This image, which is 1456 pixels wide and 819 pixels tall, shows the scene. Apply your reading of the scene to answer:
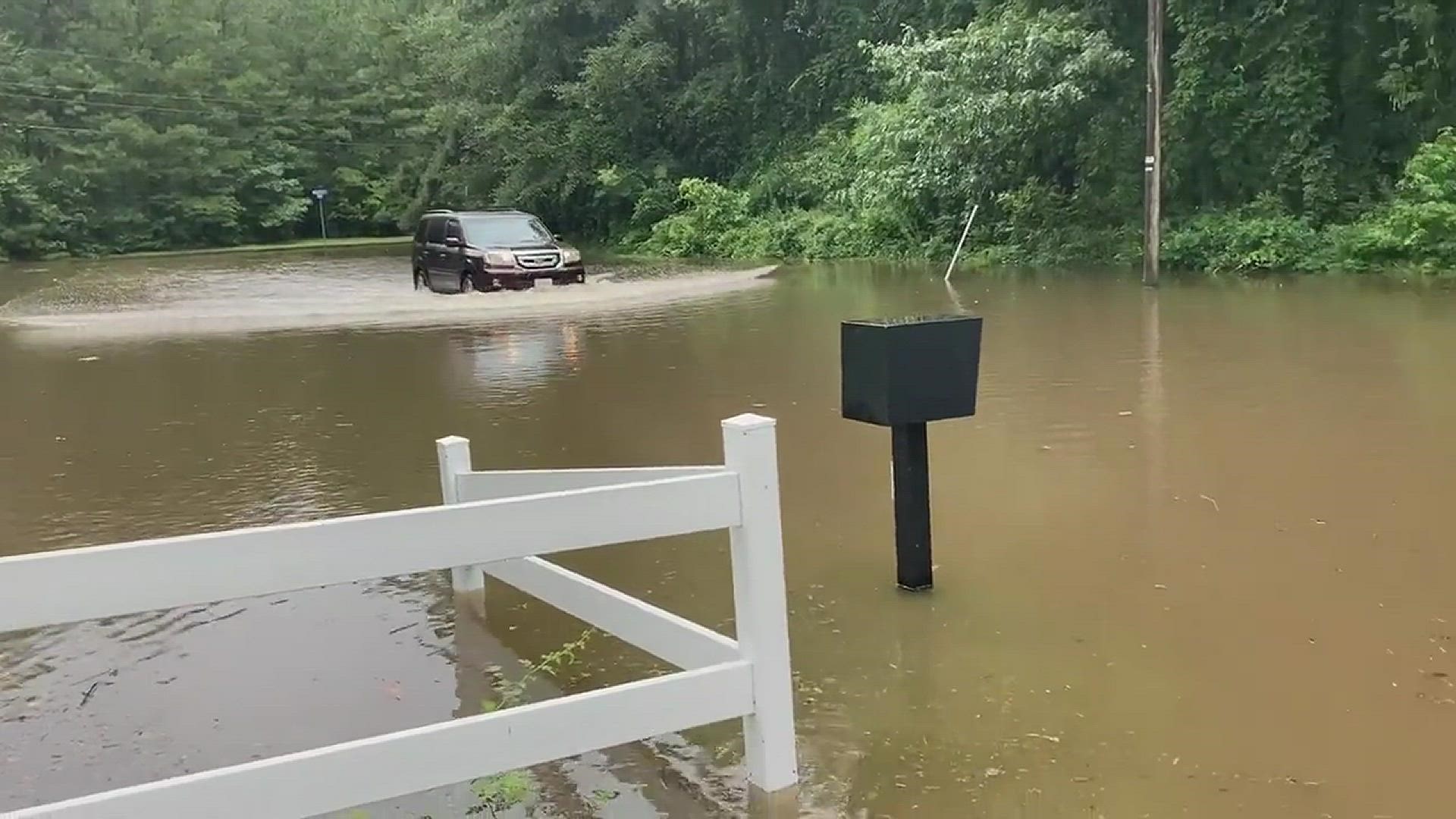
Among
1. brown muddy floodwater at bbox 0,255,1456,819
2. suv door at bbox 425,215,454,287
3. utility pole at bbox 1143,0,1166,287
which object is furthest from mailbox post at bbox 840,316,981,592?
suv door at bbox 425,215,454,287

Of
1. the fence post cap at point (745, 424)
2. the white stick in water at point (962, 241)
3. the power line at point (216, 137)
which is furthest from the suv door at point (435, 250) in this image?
the power line at point (216, 137)

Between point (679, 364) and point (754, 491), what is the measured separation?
9.83m

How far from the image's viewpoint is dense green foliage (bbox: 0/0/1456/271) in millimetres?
23344

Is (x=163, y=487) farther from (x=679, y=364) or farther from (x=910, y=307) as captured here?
(x=910, y=307)

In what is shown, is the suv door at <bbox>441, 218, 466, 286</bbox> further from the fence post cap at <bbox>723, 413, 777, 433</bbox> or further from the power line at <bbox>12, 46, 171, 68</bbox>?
the power line at <bbox>12, 46, 171, 68</bbox>

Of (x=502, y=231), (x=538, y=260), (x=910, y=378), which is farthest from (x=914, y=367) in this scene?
(x=502, y=231)

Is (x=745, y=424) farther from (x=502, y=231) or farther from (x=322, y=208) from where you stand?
(x=322, y=208)

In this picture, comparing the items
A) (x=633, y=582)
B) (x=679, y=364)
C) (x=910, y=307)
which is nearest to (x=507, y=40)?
(x=910, y=307)

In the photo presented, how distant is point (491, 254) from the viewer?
73.5 ft

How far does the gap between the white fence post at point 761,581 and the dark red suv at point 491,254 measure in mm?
19161

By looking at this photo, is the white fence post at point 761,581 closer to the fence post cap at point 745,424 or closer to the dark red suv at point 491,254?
the fence post cap at point 745,424

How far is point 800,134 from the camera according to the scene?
38.9 meters

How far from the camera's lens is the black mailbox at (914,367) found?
5.20 m

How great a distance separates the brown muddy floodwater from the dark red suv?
7.72 metres
